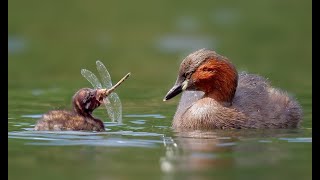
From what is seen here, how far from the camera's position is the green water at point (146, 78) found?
47.6 feet

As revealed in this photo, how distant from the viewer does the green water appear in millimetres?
14500

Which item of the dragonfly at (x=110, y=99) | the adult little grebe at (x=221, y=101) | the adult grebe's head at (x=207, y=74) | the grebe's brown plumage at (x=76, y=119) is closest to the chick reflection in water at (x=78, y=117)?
the grebe's brown plumage at (x=76, y=119)

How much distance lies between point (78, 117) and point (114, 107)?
926 mm

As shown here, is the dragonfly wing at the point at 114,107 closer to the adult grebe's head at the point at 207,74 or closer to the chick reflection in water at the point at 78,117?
the chick reflection in water at the point at 78,117

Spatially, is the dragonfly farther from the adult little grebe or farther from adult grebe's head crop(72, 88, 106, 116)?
the adult little grebe

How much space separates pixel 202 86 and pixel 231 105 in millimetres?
536

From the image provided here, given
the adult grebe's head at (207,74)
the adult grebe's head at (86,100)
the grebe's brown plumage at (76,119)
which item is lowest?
the grebe's brown plumage at (76,119)

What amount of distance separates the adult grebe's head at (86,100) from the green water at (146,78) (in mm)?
460

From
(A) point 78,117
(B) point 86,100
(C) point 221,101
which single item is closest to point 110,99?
(B) point 86,100

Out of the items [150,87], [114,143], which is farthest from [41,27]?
[114,143]

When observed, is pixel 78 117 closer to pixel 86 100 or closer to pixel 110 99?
pixel 86 100

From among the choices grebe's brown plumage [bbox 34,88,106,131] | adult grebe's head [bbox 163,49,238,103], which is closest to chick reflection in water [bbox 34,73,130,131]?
grebe's brown plumage [bbox 34,88,106,131]

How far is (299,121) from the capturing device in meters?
18.3

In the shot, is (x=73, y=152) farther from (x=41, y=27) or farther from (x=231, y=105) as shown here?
(x=41, y=27)
